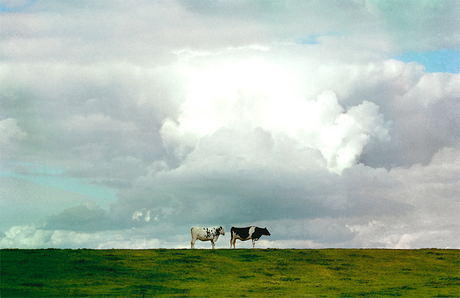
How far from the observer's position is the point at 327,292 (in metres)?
36.6

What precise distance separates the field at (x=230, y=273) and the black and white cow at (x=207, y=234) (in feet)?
19.0

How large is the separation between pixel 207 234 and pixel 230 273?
1413 centimetres

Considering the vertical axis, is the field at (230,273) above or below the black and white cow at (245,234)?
below

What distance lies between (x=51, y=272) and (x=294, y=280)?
1922 cm

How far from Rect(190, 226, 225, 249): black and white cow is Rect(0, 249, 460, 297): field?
19.0 feet

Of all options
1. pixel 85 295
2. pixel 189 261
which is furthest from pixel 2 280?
pixel 189 261

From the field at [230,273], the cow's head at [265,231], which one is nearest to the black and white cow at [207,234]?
the cow's head at [265,231]

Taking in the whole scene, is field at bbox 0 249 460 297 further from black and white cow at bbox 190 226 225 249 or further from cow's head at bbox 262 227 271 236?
cow's head at bbox 262 227 271 236

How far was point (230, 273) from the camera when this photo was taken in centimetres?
4262

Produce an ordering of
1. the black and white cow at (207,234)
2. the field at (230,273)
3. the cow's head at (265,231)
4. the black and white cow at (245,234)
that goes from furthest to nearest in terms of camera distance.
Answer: the cow's head at (265,231) < the black and white cow at (245,234) < the black and white cow at (207,234) < the field at (230,273)

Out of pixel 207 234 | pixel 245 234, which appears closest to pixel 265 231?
pixel 245 234

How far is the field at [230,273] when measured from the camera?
3638 centimetres

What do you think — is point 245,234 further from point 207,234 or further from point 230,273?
point 230,273

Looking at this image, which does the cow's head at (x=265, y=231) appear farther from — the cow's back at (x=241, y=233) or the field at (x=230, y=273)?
the field at (x=230, y=273)
